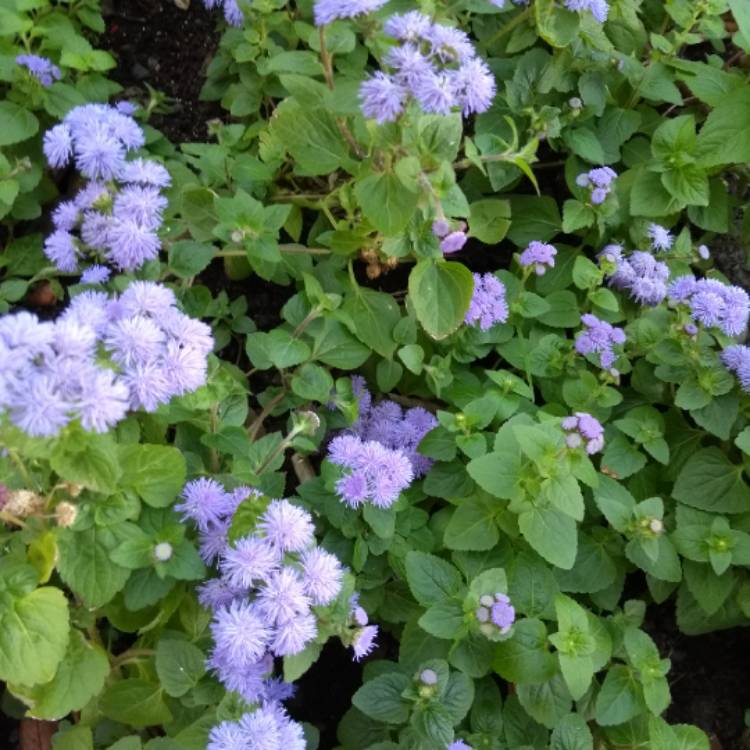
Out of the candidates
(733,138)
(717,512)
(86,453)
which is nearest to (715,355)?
(717,512)

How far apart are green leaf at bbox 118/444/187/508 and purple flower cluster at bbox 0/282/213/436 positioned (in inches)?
5.8

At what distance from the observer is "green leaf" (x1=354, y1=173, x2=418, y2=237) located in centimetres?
193

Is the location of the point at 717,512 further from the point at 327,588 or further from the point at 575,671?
the point at 327,588

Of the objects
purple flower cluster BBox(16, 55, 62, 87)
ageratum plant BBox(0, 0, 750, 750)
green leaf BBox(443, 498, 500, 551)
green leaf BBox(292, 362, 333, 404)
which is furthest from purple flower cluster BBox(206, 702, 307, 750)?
purple flower cluster BBox(16, 55, 62, 87)

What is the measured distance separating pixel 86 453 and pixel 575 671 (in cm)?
116

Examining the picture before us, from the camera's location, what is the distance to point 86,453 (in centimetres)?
146

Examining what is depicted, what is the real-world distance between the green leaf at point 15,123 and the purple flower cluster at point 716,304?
6.15 feet

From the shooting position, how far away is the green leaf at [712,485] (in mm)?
2324

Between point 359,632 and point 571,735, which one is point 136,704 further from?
point 571,735

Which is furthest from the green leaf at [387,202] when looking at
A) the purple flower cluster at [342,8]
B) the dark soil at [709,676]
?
the dark soil at [709,676]

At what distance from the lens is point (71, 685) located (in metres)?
1.74

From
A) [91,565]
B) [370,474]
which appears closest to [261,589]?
[91,565]

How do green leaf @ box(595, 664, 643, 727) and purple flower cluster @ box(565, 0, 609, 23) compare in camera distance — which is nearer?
green leaf @ box(595, 664, 643, 727)

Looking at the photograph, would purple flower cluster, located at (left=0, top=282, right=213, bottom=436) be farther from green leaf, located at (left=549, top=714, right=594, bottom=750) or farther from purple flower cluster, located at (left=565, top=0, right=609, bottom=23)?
purple flower cluster, located at (left=565, top=0, right=609, bottom=23)
